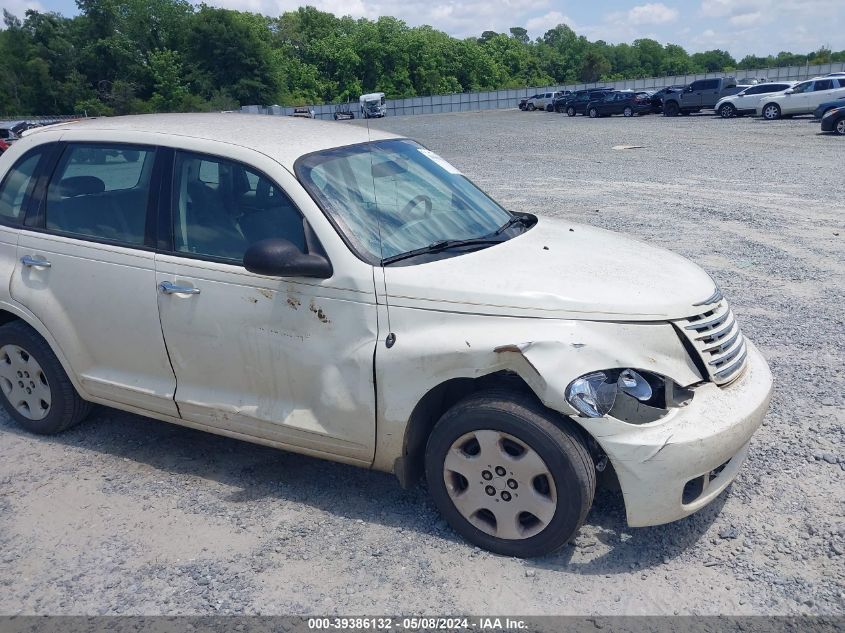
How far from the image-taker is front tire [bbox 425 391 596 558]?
3.14 meters

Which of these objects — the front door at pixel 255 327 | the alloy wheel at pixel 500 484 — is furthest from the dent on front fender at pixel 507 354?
the alloy wheel at pixel 500 484

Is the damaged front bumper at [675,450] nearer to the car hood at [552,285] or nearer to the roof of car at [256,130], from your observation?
the car hood at [552,285]

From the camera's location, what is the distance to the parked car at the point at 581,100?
144 feet

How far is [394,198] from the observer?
3955 mm

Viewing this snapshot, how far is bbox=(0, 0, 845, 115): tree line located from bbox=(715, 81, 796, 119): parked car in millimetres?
29861

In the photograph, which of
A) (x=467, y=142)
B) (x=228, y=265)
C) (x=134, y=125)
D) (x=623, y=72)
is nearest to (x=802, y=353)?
(x=228, y=265)

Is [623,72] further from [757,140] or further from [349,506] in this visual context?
[349,506]

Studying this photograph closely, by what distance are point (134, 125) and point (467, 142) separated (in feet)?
77.3

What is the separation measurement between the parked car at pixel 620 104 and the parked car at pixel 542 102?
9880mm

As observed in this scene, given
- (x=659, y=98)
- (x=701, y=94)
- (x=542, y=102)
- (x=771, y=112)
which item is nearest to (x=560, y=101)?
(x=542, y=102)

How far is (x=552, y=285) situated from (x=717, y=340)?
82cm

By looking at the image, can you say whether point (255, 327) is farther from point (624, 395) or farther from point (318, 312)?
point (624, 395)

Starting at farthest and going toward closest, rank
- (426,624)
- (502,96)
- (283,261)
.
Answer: (502,96)
(283,261)
(426,624)

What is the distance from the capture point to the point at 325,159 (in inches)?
156
